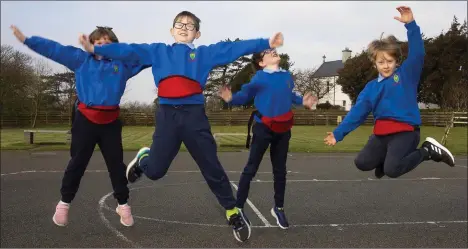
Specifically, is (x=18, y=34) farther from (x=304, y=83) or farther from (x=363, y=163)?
(x=304, y=83)

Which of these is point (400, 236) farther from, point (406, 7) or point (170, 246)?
point (406, 7)

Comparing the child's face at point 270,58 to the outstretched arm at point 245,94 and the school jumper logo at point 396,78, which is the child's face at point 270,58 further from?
the school jumper logo at point 396,78

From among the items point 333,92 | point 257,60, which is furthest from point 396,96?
point 333,92

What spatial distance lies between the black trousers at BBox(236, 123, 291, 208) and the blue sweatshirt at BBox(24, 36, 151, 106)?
1.72 meters

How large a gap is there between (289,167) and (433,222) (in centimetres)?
759

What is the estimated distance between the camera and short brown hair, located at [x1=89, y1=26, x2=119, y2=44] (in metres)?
4.00

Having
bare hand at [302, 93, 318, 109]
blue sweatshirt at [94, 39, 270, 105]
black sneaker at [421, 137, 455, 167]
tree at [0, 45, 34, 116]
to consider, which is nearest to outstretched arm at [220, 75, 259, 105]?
bare hand at [302, 93, 318, 109]

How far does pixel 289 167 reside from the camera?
15.9 m

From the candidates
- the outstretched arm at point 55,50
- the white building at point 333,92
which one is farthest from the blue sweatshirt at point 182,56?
the white building at point 333,92

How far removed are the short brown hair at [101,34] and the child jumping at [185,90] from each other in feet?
1.52

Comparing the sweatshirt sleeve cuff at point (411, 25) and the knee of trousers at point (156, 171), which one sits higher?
the sweatshirt sleeve cuff at point (411, 25)

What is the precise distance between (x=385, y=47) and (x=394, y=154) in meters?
0.98

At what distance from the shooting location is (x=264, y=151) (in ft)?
17.7

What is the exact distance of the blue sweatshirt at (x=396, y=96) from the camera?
386 centimetres
